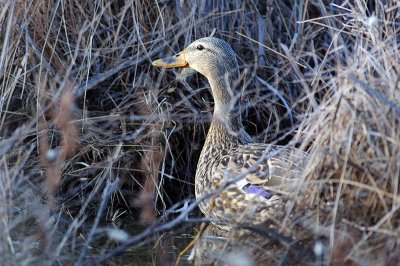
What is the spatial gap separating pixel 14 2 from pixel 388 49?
245 cm

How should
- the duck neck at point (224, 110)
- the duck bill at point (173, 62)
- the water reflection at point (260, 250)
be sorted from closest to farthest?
the water reflection at point (260, 250), the duck neck at point (224, 110), the duck bill at point (173, 62)

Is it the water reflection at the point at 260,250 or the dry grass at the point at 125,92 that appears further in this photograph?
the dry grass at the point at 125,92

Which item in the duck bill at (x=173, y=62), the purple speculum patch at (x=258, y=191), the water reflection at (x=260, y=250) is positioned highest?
the duck bill at (x=173, y=62)

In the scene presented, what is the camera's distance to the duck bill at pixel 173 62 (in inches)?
231

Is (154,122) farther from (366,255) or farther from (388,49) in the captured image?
(366,255)

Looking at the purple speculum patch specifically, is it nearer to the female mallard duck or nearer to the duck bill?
the female mallard duck

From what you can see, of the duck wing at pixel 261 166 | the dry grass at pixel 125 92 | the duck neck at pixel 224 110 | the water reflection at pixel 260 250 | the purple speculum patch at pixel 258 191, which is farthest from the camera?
the duck neck at pixel 224 110

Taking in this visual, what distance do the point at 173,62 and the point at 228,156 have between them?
78 cm

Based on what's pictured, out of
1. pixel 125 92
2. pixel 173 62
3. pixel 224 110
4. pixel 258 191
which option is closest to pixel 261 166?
pixel 258 191

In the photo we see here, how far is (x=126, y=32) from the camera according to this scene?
618 cm

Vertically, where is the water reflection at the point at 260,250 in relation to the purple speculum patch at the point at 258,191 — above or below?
above

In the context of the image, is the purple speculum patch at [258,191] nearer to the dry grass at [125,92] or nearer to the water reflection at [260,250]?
the dry grass at [125,92]

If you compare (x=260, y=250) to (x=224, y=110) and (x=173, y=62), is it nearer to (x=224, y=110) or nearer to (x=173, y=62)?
(x=224, y=110)

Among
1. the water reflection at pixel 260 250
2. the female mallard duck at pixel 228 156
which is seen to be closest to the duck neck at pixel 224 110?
the female mallard duck at pixel 228 156
